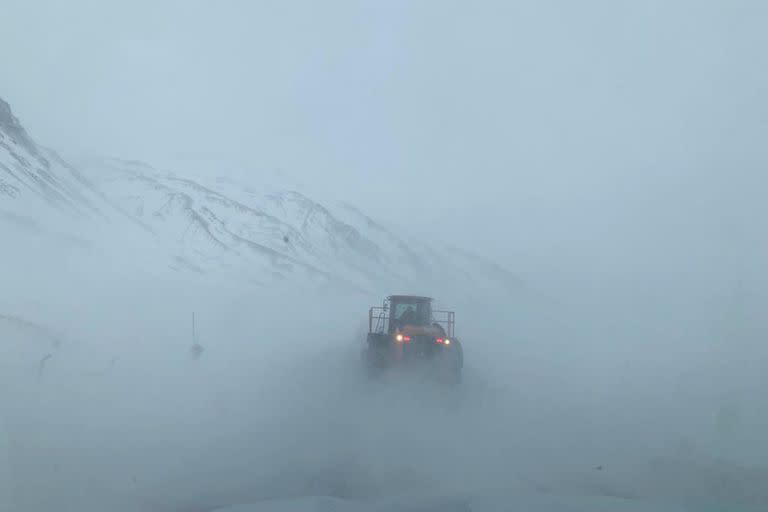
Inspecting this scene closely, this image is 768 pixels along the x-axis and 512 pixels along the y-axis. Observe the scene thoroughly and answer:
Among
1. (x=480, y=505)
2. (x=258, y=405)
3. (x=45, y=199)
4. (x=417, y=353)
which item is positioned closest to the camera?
(x=480, y=505)

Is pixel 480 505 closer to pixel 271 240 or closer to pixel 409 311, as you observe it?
pixel 409 311

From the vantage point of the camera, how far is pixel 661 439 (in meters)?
10.8

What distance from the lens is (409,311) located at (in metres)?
17.0

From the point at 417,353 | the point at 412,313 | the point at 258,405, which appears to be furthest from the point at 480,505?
the point at 412,313

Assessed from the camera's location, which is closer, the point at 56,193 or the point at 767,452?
the point at 767,452

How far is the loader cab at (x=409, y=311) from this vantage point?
55.4 ft

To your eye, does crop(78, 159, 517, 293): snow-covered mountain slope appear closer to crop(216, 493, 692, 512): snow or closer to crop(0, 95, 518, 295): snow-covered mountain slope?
crop(0, 95, 518, 295): snow-covered mountain slope

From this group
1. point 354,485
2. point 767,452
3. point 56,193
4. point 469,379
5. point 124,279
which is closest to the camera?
point 354,485

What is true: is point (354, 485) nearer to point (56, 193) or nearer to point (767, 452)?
point (767, 452)

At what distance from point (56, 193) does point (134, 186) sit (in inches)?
394

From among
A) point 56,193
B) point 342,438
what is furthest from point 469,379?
point 56,193

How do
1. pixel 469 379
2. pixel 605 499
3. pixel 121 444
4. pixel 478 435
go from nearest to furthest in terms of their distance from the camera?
pixel 605 499
pixel 121 444
pixel 478 435
pixel 469 379

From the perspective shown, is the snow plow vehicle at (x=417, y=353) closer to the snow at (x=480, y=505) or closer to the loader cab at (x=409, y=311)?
the loader cab at (x=409, y=311)

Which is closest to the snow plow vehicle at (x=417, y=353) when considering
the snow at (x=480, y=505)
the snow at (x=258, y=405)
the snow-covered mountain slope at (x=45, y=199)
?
the snow at (x=258, y=405)
